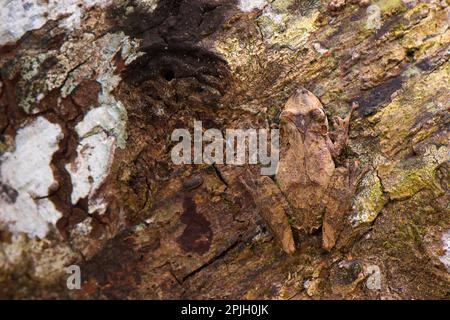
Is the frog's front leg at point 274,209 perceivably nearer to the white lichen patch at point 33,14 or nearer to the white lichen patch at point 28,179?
the white lichen patch at point 28,179

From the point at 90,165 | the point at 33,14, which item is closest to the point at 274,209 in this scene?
the point at 90,165

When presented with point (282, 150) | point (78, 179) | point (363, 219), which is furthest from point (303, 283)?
point (78, 179)

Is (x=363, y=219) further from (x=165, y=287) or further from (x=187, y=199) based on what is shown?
(x=165, y=287)

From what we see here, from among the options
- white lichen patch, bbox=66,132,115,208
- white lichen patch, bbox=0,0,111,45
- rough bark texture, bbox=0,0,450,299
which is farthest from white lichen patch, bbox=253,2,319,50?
white lichen patch, bbox=66,132,115,208

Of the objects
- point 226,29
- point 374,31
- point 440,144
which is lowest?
point 440,144

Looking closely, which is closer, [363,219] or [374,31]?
[363,219]

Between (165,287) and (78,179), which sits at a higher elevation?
(78,179)

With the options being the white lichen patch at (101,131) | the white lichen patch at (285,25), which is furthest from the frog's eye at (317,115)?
the white lichen patch at (101,131)

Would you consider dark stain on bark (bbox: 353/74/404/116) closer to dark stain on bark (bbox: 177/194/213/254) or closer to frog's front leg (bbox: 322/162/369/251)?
frog's front leg (bbox: 322/162/369/251)
